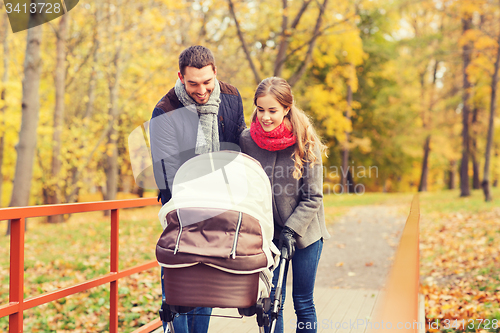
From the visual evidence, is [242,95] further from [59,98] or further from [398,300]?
[398,300]

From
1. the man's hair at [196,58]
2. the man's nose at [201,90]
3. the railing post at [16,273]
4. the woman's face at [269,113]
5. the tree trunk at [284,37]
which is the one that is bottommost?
the railing post at [16,273]

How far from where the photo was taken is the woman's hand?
2576 mm

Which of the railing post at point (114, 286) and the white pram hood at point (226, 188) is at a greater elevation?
the white pram hood at point (226, 188)

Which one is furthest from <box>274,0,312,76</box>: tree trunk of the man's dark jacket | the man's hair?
the man's hair

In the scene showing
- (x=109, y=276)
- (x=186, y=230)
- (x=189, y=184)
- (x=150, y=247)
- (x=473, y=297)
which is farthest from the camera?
(x=150, y=247)

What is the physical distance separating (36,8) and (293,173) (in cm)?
780

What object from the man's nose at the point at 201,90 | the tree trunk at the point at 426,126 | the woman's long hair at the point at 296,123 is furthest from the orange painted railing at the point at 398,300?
the tree trunk at the point at 426,126

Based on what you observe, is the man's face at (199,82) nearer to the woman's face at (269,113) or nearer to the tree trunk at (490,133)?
the woman's face at (269,113)

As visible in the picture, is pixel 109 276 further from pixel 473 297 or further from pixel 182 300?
pixel 473 297

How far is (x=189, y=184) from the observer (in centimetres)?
233

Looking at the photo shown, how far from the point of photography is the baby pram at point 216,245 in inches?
83.7

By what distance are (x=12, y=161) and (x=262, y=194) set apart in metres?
23.2

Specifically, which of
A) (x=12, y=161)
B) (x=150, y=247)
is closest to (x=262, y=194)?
(x=150, y=247)

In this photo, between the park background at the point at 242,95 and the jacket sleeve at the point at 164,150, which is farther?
the park background at the point at 242,95
